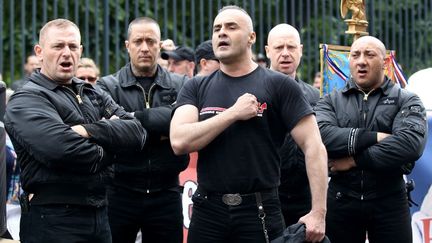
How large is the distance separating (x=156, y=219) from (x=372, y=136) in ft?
5.38

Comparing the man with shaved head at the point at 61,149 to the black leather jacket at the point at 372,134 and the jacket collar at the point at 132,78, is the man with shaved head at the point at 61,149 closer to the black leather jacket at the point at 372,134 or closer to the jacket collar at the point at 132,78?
the jacket collar at the point at 132,78

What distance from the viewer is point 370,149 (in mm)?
7324

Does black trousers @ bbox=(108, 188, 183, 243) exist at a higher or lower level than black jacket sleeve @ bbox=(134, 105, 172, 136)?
lower

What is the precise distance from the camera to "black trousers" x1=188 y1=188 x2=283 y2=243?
6.23 metres

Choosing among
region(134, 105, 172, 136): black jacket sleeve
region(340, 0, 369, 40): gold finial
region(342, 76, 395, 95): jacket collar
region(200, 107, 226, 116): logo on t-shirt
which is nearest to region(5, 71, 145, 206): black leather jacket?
region(134, 105, 172, 136): black jacket sleeve

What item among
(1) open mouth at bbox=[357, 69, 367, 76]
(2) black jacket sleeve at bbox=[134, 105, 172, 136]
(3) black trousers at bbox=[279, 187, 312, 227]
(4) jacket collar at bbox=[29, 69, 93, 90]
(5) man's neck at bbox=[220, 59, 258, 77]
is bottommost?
(3) black trousers at bbox=[279, 187, 312, 227]

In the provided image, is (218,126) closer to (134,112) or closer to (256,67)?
(256,67)

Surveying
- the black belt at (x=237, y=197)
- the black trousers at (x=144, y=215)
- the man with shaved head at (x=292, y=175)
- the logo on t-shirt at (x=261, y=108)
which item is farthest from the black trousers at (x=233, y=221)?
the man with shaved head at (x=292, y=175)

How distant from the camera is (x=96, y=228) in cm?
659

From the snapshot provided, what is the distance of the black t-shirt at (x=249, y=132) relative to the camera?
20.5 feet

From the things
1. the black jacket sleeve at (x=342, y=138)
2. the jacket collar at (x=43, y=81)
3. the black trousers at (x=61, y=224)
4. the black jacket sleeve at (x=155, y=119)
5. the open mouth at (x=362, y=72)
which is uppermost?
the jacket collar at (x=43, y=81)

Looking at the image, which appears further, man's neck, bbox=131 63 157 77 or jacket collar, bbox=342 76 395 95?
man's neck, bbox=131 63 157 77

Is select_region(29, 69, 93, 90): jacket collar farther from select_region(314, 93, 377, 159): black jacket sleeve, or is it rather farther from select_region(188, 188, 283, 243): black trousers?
select_region(314, 93, 377, 159): black jacket sleeve

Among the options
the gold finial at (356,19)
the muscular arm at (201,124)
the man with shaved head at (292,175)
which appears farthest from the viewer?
the gold finial at (356,19)
